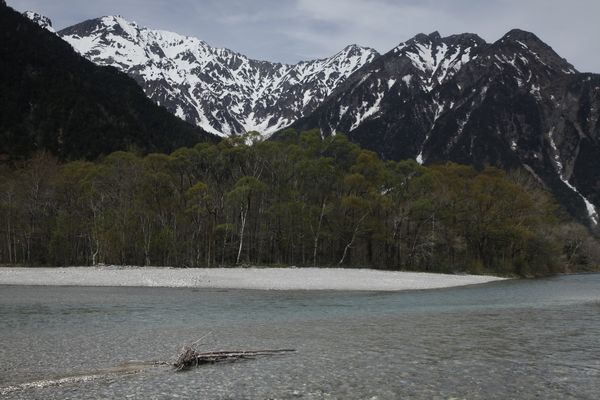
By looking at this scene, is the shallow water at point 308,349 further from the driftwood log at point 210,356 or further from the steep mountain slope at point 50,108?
the steep mountain slope at point 50,108

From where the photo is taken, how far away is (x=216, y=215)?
78.8 metres

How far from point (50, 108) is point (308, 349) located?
16443 cm

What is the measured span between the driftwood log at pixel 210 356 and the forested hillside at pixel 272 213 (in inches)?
2280

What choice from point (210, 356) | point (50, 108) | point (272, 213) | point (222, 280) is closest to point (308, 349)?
point (210, 356)

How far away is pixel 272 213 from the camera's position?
7819 cm

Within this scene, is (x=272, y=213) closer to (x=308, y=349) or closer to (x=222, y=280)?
(x=222, y=280)

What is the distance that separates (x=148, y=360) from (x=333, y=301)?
22016 millimetres

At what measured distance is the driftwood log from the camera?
1388 centimetres

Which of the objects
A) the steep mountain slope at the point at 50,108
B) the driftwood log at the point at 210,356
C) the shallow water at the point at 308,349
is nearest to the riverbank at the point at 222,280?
the shallow water at the point at 308,349

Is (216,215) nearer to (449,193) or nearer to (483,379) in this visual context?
(449,193)

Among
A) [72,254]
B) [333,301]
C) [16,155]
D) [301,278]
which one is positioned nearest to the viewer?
[333,301]

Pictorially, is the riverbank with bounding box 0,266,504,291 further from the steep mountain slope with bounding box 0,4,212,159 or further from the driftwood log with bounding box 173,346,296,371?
the steep mountain slope with bounding box 0,4,212,159

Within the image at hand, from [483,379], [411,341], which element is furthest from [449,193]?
[483,379]

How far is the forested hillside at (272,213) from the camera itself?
75.7 metres
